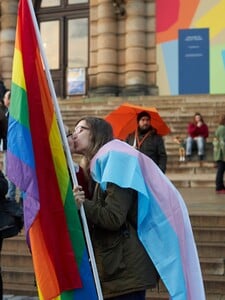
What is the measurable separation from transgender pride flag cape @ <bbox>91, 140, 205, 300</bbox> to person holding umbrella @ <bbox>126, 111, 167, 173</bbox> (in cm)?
472

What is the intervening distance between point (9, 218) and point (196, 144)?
427 inches

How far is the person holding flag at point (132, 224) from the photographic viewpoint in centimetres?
344

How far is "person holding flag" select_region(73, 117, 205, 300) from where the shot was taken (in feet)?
11.3

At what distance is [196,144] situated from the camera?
15.1m

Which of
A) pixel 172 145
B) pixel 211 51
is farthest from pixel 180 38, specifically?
pixel 172 145

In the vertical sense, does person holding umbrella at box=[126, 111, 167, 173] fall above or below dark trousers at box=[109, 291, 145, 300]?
above

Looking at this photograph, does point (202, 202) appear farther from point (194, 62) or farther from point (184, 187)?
point (194, 62)

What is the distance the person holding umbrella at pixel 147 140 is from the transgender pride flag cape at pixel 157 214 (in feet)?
15.5

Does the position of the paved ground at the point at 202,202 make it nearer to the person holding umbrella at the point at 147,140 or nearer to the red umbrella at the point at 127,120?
the person holding umbrella at the point at 147,140

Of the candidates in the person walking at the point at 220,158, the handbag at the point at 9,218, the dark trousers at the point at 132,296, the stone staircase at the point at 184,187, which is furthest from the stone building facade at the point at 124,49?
the dark trousers at the point at 132,296

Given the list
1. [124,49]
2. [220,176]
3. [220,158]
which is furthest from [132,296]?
[124,49]

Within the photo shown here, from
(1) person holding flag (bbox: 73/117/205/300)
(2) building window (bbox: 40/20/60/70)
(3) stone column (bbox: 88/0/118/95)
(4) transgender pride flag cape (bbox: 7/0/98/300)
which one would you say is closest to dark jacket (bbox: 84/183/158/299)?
(1) person holding flag (bbox: 73/117/205/300)

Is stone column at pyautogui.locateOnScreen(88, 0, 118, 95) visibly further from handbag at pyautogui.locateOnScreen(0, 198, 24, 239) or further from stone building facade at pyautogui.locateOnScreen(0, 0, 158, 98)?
handbag at pyautogui.locateOnScreen(0, 198, 24, 239)

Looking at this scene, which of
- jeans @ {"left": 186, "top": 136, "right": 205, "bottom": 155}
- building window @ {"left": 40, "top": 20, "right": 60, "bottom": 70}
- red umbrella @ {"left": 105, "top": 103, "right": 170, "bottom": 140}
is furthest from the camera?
building window @ {"left": 40, "top": 20, "right": 60, "bottom": 70}
